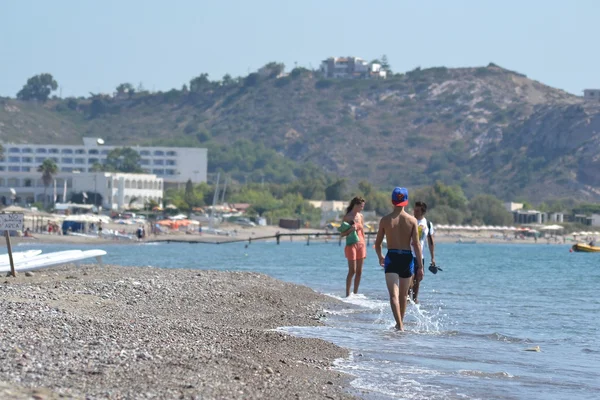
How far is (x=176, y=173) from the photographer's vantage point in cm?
16350

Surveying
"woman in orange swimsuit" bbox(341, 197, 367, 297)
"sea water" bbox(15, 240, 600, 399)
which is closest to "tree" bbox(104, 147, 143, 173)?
"sea water" bbox(15, 240, 600, 399)

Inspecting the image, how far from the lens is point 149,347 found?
1038 cm

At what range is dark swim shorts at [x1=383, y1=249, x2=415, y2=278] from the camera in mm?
13344

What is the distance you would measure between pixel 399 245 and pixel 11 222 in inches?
320

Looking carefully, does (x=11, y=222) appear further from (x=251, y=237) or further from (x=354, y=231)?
(x=251, y=237)

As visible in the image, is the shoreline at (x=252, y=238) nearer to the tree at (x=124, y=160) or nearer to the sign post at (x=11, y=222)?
the sign post at (x=11, y=222)

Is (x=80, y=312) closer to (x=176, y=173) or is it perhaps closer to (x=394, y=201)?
(x=394, y=201)

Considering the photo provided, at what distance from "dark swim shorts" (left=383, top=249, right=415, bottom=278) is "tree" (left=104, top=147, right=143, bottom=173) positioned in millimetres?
145613

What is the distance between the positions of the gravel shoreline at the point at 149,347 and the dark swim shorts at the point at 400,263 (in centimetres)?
133

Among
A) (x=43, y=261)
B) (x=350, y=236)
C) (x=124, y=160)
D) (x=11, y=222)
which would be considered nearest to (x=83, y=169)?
(x=124, y=160)

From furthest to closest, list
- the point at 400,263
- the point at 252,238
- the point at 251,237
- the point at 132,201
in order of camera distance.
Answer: the point at 132,201
the point at 251,237
the point at 252,238
the point at 400,263

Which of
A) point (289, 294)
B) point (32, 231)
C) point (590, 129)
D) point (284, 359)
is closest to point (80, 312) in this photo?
point (284, 359)

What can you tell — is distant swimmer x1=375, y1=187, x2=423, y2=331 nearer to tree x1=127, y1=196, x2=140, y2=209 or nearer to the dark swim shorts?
the dark swim shorts

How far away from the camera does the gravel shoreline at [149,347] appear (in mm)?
8625
